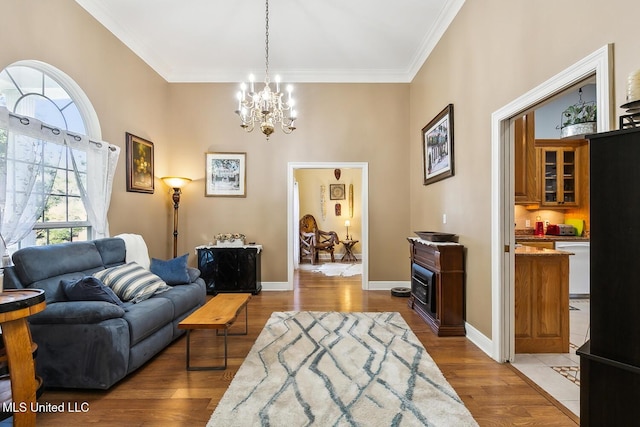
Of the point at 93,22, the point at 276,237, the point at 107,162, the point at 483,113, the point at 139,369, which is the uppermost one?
the point at 93,22

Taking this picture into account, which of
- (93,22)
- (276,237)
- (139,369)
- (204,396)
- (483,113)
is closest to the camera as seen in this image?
(204,396)

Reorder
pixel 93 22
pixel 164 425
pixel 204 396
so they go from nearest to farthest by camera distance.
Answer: pixel 164 425 → pixel 204 396 → pixel 93 22

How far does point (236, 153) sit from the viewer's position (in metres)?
5.38

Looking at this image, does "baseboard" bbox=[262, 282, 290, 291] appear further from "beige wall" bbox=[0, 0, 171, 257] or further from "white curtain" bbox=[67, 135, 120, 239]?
"white curtain" bbox=[67, 135, 120, 239]

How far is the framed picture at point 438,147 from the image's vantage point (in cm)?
369

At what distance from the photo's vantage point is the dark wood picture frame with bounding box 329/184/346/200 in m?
9.27

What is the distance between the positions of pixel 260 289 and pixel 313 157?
7.98 ft

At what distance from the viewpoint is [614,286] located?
121 centimetres

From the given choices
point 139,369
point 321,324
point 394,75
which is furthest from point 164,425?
point 394,75

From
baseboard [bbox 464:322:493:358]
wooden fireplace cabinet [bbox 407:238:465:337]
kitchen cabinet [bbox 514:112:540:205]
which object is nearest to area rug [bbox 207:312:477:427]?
wooden fireplace cabinet [bbox 407:238:465:337]

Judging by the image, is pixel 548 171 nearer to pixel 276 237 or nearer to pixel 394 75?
pixel 394 75

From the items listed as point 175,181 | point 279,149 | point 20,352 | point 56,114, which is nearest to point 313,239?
point 279,149

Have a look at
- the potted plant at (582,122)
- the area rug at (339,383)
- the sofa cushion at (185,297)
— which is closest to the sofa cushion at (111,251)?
the sofa cushion at (185,297)

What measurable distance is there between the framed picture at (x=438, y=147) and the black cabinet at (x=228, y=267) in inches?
116
